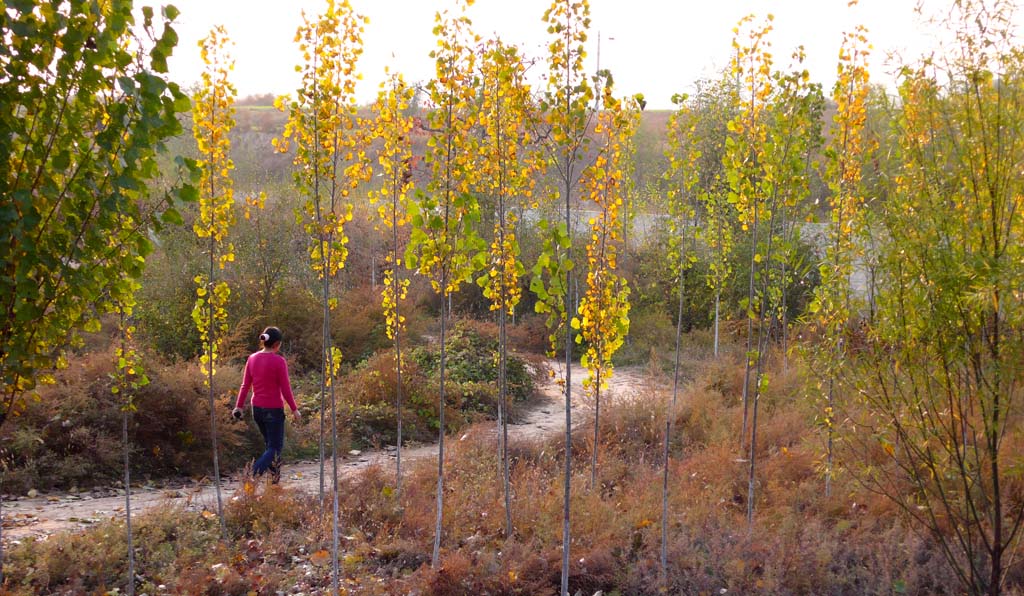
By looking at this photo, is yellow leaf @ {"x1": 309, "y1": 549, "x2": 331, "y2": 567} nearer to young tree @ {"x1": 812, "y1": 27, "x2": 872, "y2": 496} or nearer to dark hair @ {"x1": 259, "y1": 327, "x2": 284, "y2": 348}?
dark hair @ {"x1": 259, "y1": 327, "x2": 284, "y2": 348}

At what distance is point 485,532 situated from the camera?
5984 mm

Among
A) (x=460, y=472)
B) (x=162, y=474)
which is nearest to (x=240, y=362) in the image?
(x=162, y=474)

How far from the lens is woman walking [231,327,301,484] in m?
7.12

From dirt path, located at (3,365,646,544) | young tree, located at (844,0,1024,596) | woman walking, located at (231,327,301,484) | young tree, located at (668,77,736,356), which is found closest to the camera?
young tree, located at (844,0,1024,596)

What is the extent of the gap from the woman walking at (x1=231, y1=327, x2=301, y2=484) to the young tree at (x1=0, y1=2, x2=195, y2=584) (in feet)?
13.9

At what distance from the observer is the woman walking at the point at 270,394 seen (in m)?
7.12

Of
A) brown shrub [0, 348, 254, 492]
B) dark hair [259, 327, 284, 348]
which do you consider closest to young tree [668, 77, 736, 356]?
dark hair [259, 327, 284, 348]

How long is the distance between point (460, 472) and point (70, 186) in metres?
5.12

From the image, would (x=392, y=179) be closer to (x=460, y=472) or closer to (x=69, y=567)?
(x=460, y=472)

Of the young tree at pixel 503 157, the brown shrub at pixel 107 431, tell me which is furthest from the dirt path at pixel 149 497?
the young tree at pixel 503 157

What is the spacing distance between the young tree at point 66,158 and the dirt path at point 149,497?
145 inches

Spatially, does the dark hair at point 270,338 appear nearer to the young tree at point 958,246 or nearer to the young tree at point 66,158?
the young tree at point 66,158

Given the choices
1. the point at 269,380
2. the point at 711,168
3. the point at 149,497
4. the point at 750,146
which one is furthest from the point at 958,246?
the point at 711,168

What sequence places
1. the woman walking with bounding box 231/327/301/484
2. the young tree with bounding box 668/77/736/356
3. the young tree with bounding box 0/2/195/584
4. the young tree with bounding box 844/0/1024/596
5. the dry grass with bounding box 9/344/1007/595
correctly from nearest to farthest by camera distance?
the young tree with bounding box 0/2/195/584 → the young tree with bounding box 844/0/1024/596 → the dry grass with bounding box 9/344/1007/595 → the woman walking with bounding box 231/327/301/484 → the young tree with bounding box 668/77/736/356
